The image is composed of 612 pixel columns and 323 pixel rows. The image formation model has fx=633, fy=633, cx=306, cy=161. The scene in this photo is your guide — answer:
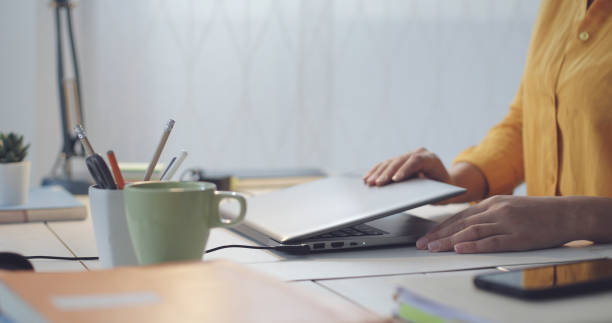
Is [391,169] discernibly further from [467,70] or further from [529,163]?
[467,70]

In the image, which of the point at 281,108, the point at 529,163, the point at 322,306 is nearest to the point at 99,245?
the point at 322,306

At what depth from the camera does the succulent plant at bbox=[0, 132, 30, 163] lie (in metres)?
1.14


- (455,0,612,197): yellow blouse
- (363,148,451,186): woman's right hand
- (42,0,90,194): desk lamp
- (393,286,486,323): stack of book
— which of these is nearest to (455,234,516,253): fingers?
(363,148,451,186): woman's right hand

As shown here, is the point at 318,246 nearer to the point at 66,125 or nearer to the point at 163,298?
the point at 163,298

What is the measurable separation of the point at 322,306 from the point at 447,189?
1.43ft

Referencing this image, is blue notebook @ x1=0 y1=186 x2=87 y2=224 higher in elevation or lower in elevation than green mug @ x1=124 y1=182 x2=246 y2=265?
lower

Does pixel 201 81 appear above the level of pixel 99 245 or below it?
above

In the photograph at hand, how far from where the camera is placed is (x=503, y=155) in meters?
1.39

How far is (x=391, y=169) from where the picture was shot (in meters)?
1.04

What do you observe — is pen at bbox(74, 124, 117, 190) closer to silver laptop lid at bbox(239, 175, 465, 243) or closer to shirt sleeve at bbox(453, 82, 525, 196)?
silver laptop lid at bbox(239, 175, 465, 243)

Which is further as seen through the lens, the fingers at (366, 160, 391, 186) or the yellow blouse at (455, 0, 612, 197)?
the yellow blouse at (455, 0, 612, 197)

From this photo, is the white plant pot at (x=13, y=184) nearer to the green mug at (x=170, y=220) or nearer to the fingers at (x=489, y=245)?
the green mug at (x=170, y=220)

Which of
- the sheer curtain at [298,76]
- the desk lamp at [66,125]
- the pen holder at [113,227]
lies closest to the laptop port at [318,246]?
the pen holder at [113,227]

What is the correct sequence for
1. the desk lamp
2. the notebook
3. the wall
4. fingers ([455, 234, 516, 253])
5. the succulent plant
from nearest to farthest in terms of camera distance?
1. the notebook
2. fingers ([455, 234, 516, 253])
3. the succulent plant
4. the desk lamp
5. the wall
